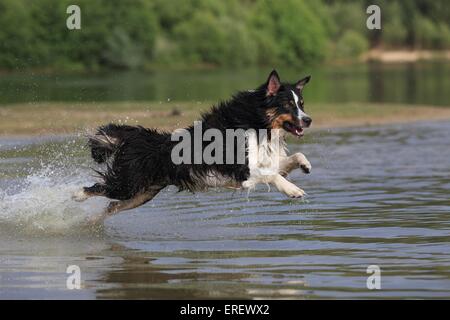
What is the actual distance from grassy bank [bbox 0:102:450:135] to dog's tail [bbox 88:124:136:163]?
11.1 meters

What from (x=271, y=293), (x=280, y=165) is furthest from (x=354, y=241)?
(x=271, y=293)

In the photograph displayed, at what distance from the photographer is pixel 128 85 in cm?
4522

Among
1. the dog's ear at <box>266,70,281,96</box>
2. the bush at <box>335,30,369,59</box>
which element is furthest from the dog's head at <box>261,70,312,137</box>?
the bush at <box>335,30,369,59</box>

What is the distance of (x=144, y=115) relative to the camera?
26750mm

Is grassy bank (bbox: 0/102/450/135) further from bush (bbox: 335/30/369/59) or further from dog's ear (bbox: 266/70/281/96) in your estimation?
bush (bbox: 335/30/369/59)

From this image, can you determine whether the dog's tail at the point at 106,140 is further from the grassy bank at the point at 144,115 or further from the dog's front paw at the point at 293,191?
the grassy bank at the point at 144,115

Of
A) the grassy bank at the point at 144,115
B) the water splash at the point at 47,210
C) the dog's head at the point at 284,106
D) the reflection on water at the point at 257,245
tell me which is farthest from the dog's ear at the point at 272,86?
the grassy bank at the point at 144,115

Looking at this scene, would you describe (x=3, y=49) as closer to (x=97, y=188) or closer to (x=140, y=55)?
(x=140, y=55)

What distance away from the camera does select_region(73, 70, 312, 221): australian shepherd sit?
440 inches

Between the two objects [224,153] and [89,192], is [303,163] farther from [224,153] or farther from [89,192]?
[89,192]

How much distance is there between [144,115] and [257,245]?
16128 millimetres

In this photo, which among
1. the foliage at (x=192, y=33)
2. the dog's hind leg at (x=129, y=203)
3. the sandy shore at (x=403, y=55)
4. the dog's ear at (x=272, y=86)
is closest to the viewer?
the dog's ear at (x=272, y=86)

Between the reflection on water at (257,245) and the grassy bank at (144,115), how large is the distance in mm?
7463

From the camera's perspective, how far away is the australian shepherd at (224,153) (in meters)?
11.2
